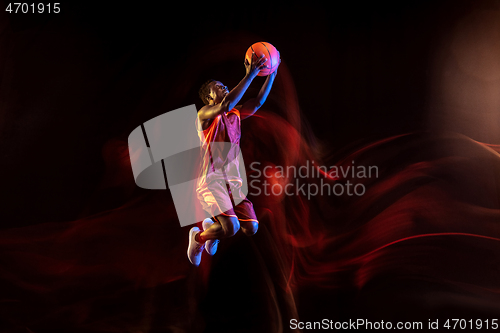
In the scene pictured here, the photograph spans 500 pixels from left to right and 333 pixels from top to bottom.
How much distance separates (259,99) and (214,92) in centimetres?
29

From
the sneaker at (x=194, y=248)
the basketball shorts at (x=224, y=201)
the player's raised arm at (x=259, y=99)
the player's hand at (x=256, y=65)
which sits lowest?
the sneaker at (x=194, y=248)

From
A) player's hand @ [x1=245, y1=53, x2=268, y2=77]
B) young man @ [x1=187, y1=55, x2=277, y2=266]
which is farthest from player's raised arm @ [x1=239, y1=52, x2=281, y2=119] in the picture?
player's hand @ [x1=245, y1=53, x2=268, y2=77]

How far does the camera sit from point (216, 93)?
2553mm

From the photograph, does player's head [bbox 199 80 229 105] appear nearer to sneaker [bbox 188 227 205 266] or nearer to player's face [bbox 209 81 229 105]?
player's face [bbox 209 81 229 105]

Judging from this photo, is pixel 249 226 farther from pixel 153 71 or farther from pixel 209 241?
pixel 153 71

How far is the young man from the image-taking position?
8.16ft

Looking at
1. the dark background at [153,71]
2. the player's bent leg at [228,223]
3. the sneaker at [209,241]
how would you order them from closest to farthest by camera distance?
the player's bent leg at [228,223], the sneaker at [209,241], the dark background at [153,71]

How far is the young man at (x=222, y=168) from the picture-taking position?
249 cm

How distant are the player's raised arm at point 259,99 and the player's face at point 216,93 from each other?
152 mm

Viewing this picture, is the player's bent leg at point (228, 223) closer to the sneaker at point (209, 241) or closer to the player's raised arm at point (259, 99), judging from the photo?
the sneaker at point (209, 241)

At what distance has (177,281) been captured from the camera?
3.04m

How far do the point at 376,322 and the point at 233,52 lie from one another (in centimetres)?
232

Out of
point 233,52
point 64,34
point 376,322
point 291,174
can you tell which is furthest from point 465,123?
point 64,34

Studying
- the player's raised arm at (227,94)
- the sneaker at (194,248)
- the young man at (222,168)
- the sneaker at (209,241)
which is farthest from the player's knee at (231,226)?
the player's raised arm at (227,94)
